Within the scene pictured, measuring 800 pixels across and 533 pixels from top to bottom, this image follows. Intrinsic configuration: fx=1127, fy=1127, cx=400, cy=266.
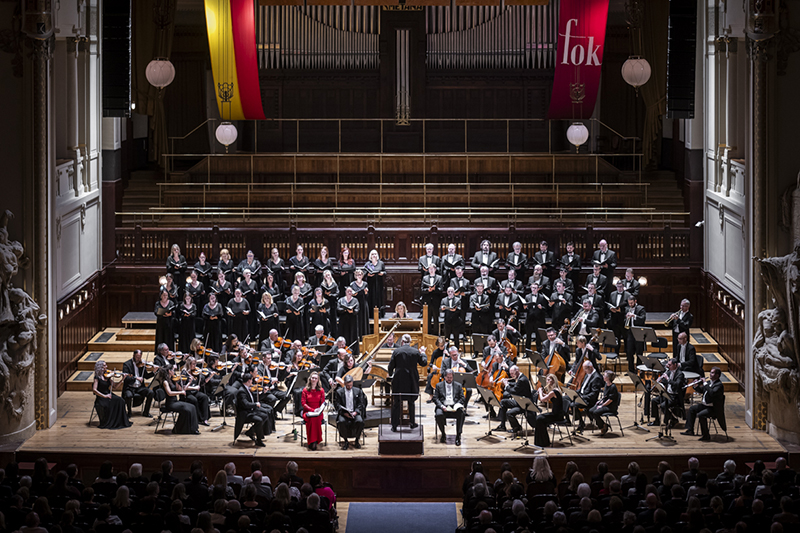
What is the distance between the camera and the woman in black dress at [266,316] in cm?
1822

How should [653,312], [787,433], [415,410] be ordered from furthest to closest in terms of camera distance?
1. [653,312]
2. [415,410]
3. [787,433]

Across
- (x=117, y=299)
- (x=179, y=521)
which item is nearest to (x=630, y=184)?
(x=117, y=299)

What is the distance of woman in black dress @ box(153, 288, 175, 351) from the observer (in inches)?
717

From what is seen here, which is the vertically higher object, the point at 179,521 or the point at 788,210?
the point at 788,210

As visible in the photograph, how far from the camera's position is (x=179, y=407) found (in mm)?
15953

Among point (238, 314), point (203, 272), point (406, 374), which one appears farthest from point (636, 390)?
point (203, 272)

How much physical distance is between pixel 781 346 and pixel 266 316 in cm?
790

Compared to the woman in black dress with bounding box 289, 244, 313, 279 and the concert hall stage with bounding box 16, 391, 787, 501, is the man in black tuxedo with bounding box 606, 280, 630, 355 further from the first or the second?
the woman in black dress with bounding box 289, 244, 313, 279

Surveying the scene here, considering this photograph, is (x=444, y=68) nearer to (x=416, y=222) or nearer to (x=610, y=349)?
(x=416, y=222)

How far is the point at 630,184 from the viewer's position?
2205 centimetres

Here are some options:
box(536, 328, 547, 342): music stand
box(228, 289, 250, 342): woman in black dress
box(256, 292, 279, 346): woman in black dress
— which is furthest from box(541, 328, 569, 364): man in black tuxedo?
box(228, 289, 250, 342): woman in black dress

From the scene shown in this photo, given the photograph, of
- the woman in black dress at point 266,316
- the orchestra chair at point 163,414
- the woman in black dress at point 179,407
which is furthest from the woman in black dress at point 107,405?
the woman in black dress at point 266,316

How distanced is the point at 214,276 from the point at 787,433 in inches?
382

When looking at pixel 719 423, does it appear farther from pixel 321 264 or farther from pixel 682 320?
pixel 321 264
